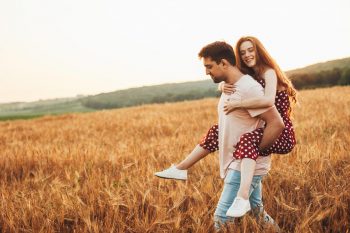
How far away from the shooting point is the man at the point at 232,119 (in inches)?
94.2

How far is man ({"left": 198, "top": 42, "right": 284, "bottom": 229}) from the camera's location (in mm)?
2393

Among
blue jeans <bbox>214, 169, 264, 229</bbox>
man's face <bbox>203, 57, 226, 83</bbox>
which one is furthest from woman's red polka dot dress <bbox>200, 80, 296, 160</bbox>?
man's face <bbox>203, 57, 226, 83</bbox>

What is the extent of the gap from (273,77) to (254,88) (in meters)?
0.33

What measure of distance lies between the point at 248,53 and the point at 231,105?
0.55 m

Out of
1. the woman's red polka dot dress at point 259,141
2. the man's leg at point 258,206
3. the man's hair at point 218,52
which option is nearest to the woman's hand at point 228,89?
the man's hair at point 218,52

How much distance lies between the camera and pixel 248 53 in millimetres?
2779

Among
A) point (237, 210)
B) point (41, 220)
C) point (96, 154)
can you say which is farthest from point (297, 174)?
point (96, 154)

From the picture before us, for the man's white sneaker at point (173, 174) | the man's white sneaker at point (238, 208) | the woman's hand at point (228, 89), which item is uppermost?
the woman's hand at point (228, 89)

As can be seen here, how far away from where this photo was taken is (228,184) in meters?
2.41

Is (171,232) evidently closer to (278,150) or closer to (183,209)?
(183,209)

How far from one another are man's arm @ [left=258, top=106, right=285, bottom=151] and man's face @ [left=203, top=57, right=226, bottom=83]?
330 mm

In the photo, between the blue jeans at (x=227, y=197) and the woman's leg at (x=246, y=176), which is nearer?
the woman's leg at (x=246, y=176)

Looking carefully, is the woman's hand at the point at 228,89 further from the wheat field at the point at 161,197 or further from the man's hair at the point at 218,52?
the wheat field at the point at 161,197

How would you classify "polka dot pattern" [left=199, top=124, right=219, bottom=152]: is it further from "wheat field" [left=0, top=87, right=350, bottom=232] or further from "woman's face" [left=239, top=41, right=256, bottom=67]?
"woman's face" [left=239, top=41, right=256, bottom=67]
